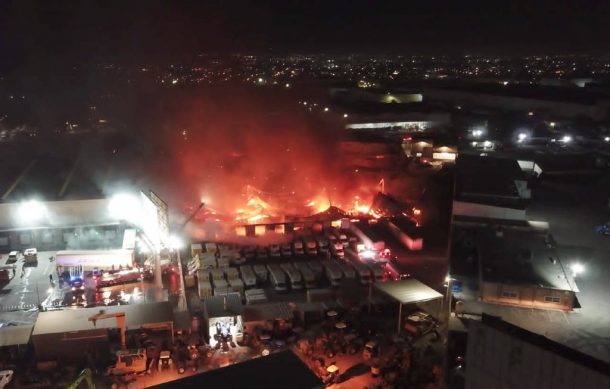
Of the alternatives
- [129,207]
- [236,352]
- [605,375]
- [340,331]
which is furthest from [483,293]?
[129,207]

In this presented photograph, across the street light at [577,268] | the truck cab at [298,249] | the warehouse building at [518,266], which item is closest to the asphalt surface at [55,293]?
the truck cab at [298,249]

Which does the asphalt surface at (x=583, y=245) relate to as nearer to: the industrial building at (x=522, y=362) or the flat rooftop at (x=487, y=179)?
the flat rooftop at (x=487, y=179)

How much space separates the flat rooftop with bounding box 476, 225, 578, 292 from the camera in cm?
812

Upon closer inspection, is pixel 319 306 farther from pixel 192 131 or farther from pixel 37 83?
pixel 37 83

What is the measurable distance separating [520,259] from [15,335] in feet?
26.0

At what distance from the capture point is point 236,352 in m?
7.09

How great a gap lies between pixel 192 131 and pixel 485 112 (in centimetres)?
1464

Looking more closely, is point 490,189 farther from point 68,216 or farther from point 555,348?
point 68,216

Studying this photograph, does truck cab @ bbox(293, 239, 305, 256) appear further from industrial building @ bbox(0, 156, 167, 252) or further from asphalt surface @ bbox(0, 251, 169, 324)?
industrial building @ bbox(0, 156, 167, 252)

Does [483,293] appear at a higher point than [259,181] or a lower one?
lower

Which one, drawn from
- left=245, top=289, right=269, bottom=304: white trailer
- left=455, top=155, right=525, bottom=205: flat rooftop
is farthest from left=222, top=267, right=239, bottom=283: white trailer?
left=455, top=155, right=525, bottom=205: flat rooftop

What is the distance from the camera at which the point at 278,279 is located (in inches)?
363

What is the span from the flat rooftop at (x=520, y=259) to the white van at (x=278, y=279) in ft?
11.3

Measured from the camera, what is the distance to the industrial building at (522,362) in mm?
3811
